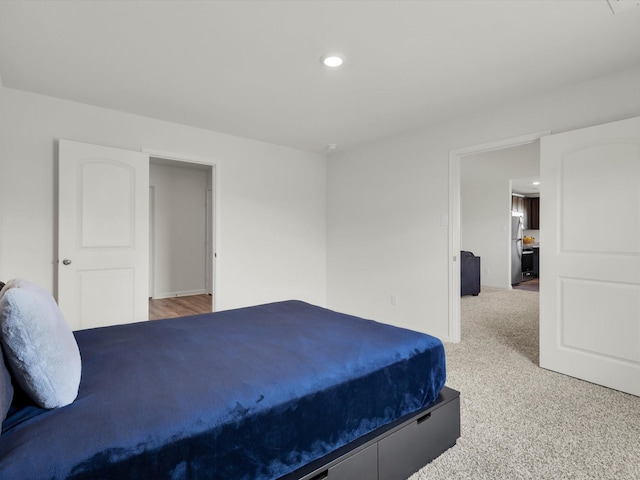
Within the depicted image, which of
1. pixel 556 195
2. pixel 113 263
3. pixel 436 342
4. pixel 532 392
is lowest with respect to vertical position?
pixel 532 392

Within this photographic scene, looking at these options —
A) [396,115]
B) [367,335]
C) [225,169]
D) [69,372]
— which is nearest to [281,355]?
[367,335]

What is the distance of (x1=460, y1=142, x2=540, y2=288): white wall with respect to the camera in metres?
6.66

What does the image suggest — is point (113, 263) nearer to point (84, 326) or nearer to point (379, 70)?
point (84, 326)

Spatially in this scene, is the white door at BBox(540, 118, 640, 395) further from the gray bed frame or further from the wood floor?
the wood floor

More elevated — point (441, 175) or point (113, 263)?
point (441, 175)

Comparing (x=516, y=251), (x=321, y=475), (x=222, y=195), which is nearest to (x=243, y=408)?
(x=321, y=475)

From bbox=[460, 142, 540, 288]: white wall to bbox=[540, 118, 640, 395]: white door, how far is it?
3.97 meters

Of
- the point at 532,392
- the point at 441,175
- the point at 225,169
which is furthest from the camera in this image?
the point at 225,169

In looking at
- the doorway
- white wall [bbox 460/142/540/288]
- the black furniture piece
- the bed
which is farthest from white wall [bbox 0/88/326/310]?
white wall [bbox 460/142/540/288]

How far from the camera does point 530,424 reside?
204 cm

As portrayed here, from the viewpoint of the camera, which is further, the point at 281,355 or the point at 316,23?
the point at 316,23

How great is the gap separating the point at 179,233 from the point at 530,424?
19.6 feet

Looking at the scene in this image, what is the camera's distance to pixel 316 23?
1.99 metres

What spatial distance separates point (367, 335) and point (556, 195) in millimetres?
2041
